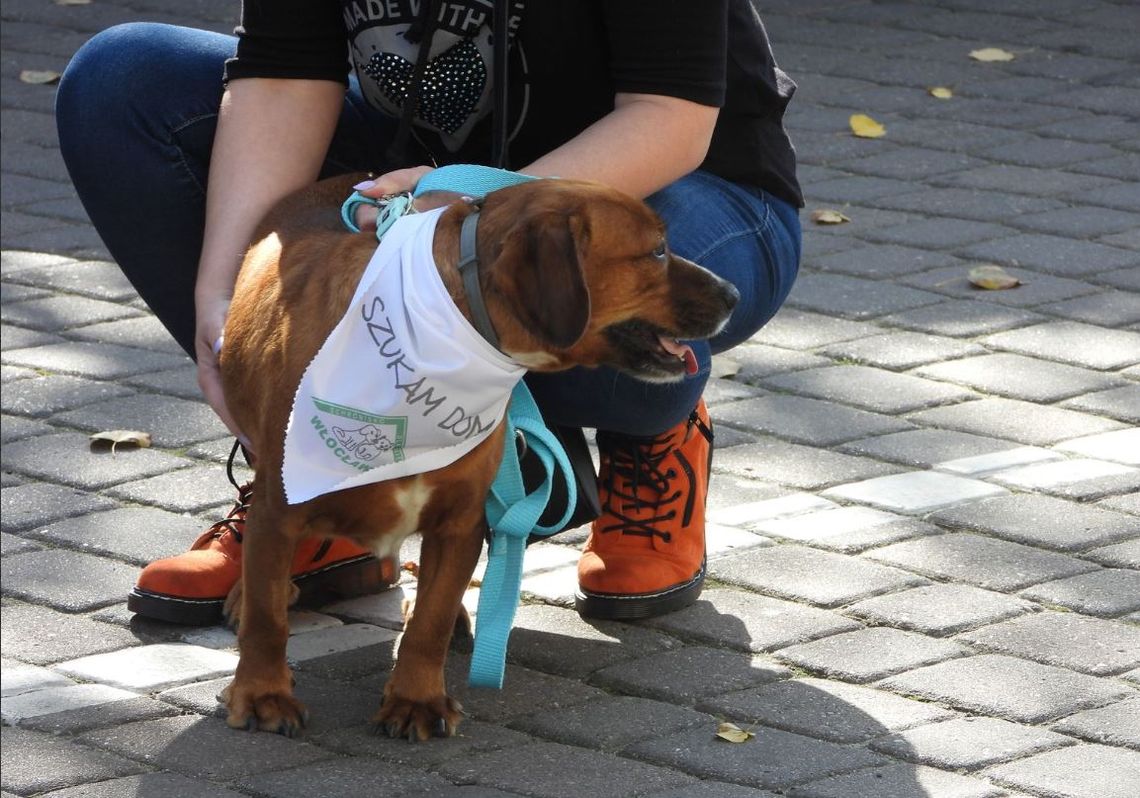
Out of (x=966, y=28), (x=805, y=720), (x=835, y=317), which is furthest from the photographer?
(x=966, y=28)

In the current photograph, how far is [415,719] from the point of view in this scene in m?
3.07

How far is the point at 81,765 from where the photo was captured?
9.68 feet

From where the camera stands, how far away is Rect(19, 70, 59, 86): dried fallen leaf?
807cm

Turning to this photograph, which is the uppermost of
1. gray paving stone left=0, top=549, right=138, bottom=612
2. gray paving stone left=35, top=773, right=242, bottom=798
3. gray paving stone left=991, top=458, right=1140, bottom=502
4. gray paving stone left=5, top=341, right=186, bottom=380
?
gray paving stone left=35, top=773, right=242, bottom=798

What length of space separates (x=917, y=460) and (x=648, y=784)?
1.64 metres

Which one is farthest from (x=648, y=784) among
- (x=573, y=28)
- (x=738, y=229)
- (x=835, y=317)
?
(x=835, y=317)

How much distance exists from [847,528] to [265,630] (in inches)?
56.0

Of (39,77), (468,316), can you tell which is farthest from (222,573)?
(39,77)

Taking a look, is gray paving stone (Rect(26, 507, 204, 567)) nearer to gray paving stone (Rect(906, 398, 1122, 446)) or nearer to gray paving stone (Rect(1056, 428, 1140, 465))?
gray paving stone (Rect(906, 398, 1122, 446))

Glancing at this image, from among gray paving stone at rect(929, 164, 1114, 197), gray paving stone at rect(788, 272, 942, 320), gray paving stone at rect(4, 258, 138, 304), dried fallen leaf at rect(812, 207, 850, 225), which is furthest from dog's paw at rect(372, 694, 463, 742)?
gray paving stone at rect(929, 164, 1114, 197)

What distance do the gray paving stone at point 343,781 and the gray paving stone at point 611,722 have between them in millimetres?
258

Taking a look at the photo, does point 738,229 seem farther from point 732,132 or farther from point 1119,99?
point 1119,99

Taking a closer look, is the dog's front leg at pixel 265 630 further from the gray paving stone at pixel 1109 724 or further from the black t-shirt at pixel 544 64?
the gray paving stone at pixel 1109 724

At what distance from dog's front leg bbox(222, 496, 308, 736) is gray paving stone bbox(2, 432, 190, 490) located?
4.01ft
